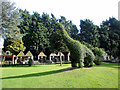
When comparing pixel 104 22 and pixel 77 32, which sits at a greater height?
Result: pixel 104 22

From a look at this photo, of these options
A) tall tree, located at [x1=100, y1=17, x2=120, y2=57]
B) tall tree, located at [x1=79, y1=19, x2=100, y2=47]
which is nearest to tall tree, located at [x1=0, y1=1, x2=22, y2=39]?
tall tree, located at [x1=79, y1=19, x2=100, y2=47]

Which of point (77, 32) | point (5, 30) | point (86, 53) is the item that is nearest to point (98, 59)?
point (86, 53)

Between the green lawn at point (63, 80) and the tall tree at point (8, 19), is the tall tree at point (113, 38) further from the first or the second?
the tall tree at point (8, 19)

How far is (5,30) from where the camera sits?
15.5m

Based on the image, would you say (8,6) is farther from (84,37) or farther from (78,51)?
(84,37)

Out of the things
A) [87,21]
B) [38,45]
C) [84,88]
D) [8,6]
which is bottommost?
[84,88]

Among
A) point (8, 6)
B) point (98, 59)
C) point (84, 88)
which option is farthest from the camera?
point (98, 59)

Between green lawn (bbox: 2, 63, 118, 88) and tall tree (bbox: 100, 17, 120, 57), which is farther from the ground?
tall tree (bbox: 100, 17, 120, 57)

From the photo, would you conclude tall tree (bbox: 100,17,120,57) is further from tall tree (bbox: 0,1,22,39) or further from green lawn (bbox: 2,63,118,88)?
tall tree (bbox: 0,1,22,39)

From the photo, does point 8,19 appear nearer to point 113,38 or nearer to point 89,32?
point 89,32

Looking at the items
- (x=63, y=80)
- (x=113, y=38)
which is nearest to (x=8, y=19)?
(x=63, y=80)

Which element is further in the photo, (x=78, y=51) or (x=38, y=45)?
(x=38, y=45)

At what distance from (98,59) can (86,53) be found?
6559mm

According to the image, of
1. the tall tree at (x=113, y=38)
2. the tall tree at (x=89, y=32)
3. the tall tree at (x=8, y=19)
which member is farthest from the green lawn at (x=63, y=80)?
the tall tree at (x=113, y=38)
